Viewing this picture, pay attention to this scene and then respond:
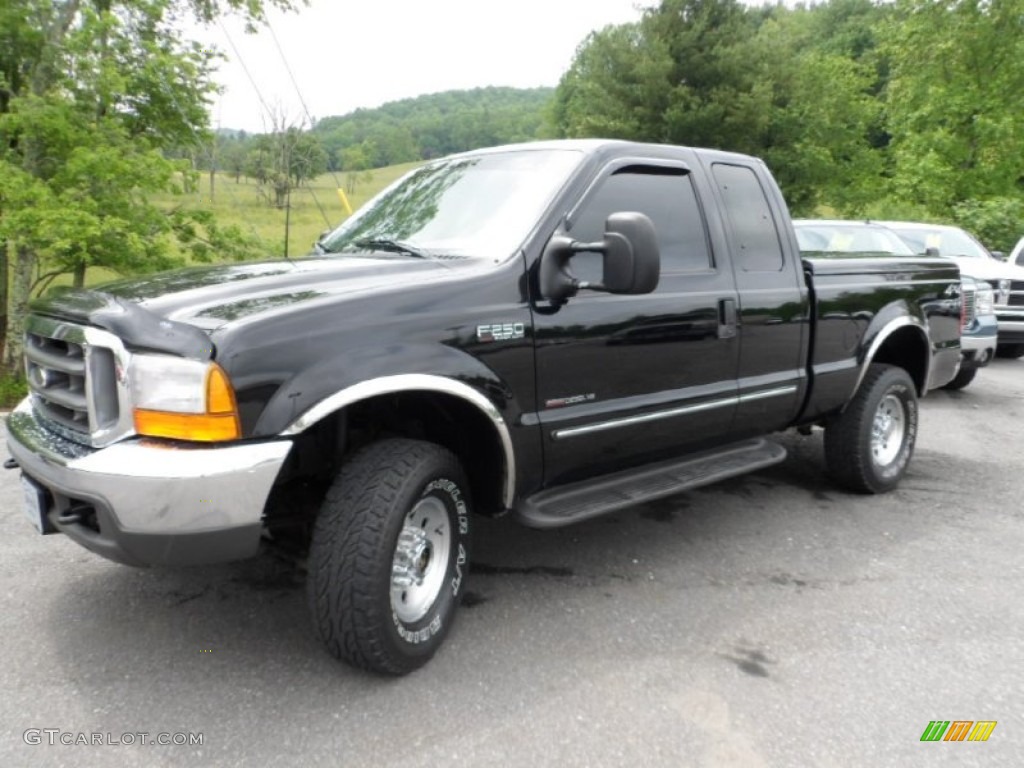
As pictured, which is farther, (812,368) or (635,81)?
(635,81)

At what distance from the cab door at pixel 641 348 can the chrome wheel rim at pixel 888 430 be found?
5.21 ft

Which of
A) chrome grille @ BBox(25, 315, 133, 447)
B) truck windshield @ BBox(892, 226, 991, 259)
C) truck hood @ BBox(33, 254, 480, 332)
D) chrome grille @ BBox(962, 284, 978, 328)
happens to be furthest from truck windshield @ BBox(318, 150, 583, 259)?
truck windshield @ BBox(892, 226, 991, 259)

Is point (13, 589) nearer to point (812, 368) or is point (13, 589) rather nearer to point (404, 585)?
point (404, 585)

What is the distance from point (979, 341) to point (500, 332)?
22.6 feet

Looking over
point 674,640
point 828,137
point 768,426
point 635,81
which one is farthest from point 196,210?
point 828,137

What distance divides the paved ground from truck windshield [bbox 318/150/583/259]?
1551 mm

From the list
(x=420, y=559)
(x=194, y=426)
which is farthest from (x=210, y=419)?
(x=420, y=559)

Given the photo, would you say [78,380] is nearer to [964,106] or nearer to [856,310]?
[856,310]

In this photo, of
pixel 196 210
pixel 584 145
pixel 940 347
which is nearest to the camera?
pixel 584 145

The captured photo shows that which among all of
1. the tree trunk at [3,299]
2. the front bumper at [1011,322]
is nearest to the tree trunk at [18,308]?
the tree trunk at [3,299]

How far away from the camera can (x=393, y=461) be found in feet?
9.00

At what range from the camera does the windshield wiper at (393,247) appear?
3.37 metres

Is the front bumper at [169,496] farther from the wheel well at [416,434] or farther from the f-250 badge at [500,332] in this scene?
the f-250 badge at [500,332]

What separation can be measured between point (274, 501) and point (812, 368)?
3.09 m
